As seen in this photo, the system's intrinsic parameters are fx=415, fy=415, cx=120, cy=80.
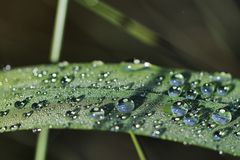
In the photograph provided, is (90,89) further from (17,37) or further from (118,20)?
(17,37)

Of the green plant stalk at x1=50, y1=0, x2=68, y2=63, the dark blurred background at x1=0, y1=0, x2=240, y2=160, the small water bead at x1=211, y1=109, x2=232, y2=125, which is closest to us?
the small water bead at x1=211, y1=109, x2=232, y2=125

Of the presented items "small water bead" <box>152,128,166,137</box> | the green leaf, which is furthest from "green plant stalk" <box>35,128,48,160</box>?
"small water bead" <box>152,128,166,137</box>

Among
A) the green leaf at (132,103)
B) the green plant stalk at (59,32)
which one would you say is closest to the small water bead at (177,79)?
the green leaf at (132,103)

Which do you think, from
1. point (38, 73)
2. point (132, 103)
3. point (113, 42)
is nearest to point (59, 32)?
point (38, 73)

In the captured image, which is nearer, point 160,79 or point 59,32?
point 160,79

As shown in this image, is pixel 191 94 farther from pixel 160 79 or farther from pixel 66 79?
pixel 66 79

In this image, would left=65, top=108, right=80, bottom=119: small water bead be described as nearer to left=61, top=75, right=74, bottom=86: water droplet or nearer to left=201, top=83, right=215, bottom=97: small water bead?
left=61, top=75, right=74, bottom=86: water droplet
